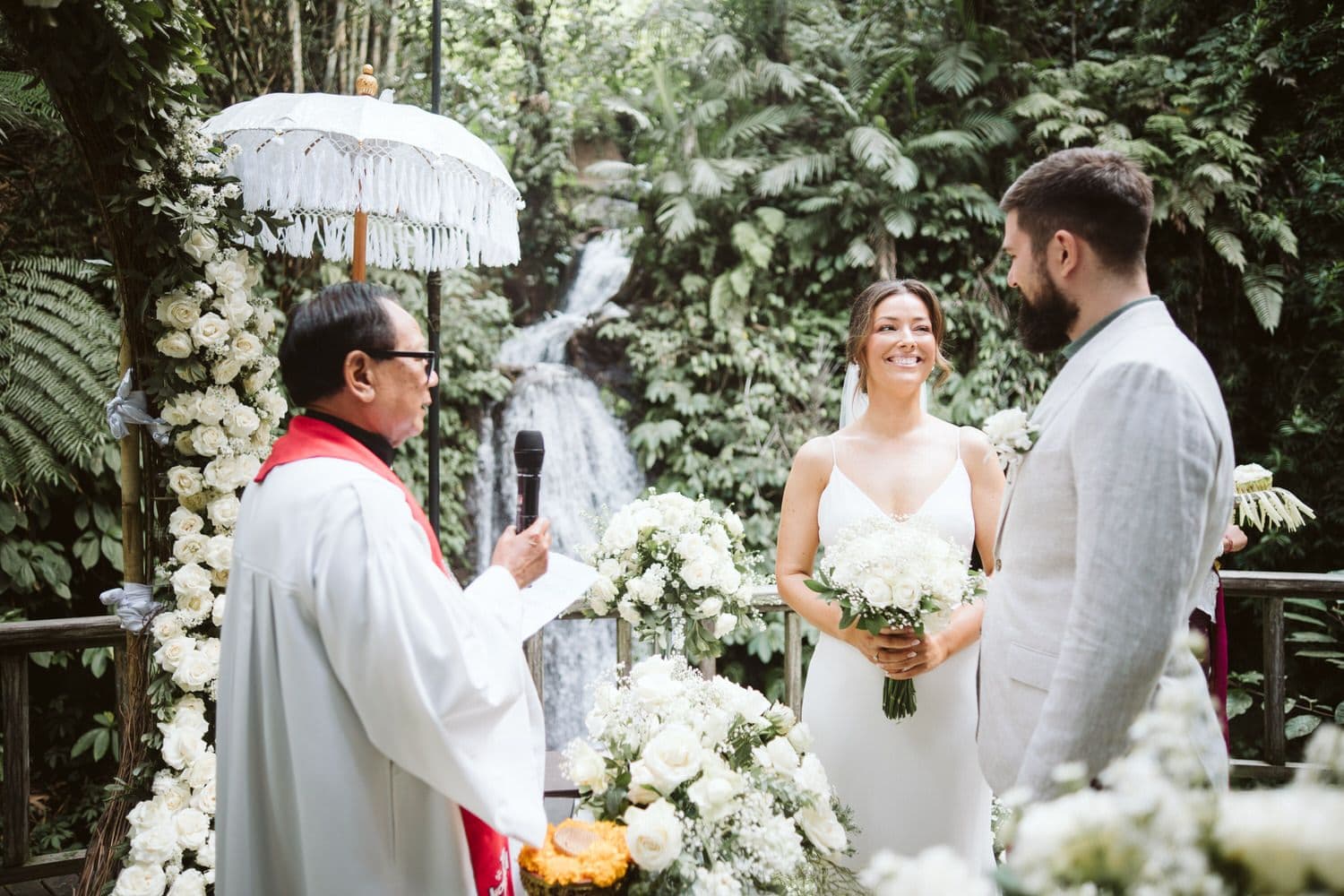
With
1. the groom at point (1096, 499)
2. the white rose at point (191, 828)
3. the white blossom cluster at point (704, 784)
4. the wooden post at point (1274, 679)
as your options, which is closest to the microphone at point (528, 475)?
the white blossom cluster at point (704, 784)

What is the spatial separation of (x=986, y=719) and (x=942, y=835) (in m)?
0.86

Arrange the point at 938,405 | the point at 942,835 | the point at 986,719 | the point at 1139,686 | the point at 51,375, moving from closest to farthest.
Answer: the point at 1139,686 → the point at 986,719 → the point at 942,835 → the point at 51,375 → the point at 938,405

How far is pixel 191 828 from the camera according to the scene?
260 cm

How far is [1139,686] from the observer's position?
1.50m

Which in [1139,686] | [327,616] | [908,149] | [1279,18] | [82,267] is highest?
[1279,18]

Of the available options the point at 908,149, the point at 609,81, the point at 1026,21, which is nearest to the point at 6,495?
the point at 908,149

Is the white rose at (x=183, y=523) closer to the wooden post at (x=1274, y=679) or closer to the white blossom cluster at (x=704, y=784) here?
the white blossom cluster at (x=704, y=784)

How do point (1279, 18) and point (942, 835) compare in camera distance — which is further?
point (1279, 18)

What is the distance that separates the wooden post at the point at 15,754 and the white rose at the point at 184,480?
1.16 m

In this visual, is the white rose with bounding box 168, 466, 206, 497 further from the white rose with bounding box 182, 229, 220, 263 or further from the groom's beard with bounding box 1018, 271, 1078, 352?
the groom's beard with bounding box 1018, 271, 1078, 352

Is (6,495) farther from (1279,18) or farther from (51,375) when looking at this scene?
(1279,18)

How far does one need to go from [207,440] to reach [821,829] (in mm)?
2189

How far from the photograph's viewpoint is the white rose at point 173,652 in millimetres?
2646

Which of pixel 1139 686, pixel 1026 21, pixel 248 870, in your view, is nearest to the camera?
pixel 1139 686
